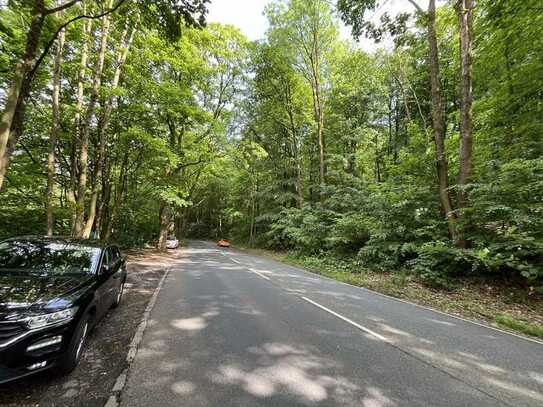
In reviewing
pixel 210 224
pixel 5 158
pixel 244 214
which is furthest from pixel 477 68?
pixel 210 224

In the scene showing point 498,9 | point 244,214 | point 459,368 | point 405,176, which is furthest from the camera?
point 244,214

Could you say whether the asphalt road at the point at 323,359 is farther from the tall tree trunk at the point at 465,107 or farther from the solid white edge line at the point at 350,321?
the tall tree trunk at the point at 465,107

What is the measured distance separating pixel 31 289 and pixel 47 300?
350mm

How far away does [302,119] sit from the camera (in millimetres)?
23906

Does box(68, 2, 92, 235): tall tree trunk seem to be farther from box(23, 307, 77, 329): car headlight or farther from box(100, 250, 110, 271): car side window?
box(23, 307, 77, 329): car headlight

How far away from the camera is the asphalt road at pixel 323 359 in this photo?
276 centimetres

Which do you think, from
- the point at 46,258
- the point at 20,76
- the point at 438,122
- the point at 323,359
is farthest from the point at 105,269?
the point at 438,122

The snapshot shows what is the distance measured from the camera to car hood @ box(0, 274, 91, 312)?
276 centimetres

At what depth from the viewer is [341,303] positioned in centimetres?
659

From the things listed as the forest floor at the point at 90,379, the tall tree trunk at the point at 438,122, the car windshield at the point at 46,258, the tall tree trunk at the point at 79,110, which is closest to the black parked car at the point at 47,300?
the car windshield at the point at 46,258

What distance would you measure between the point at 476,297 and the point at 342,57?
19.3 metres

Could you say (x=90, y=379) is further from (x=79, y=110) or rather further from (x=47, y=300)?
(x=79, y=110)

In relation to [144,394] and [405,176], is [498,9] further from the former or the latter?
[144,394]

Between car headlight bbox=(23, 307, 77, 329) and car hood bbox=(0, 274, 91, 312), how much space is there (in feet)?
0.55
